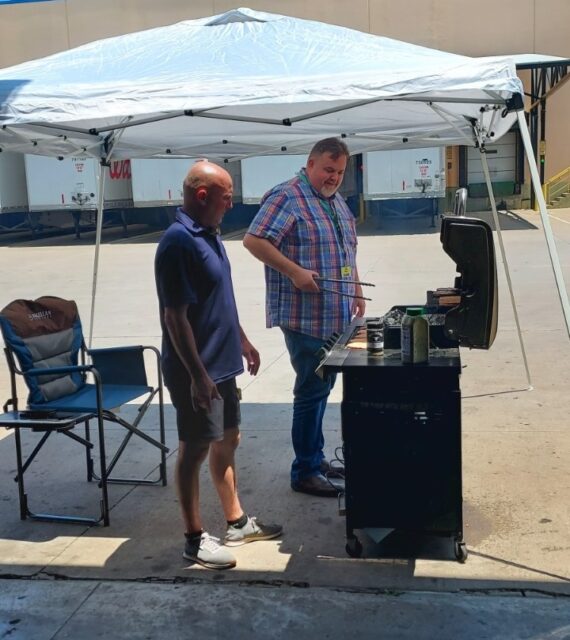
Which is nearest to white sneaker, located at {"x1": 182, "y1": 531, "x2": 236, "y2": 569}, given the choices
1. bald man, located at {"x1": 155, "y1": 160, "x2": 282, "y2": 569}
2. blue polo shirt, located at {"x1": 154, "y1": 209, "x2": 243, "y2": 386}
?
bald man, located at {"x1": 155, "y1": 160, "x2": 282, "y2": 569}

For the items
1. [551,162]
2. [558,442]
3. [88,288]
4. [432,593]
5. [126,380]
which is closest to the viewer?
[432,593]

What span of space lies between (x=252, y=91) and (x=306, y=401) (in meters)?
1.69

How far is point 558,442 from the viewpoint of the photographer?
532cm

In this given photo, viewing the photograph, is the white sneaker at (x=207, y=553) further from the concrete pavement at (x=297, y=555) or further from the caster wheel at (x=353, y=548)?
the caster wheel at (x=353, y=548)

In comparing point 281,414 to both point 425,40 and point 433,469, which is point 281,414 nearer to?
point 433,469

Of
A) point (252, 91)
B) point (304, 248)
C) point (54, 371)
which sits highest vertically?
point (252, 91)

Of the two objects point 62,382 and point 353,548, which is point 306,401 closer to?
point 353,548

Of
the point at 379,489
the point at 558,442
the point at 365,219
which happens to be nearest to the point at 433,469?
the point at 379,489

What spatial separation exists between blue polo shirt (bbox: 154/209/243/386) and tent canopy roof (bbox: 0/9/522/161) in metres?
0.88

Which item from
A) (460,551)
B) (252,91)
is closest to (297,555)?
(460,551)

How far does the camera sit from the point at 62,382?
4.59 meters

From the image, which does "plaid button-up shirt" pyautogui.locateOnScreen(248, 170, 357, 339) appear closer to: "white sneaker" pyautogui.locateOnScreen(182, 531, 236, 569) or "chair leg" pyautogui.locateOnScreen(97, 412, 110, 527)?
"chair leg" pyautogui.locateOnScreen(97, 412, 110, 527)

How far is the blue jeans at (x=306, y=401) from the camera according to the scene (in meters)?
4.42

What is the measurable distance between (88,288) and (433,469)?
11.3m
